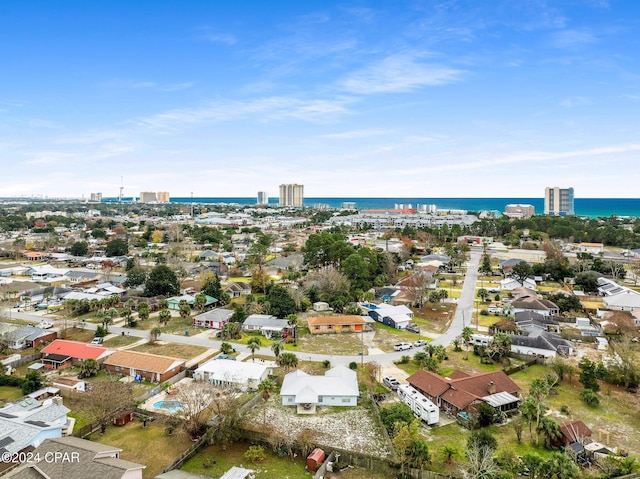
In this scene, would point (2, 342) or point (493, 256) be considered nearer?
point (2, 342)

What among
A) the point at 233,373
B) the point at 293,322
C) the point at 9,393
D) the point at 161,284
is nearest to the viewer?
the point at 9,393

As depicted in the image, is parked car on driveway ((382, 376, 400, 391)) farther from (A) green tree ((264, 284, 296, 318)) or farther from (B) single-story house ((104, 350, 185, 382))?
(A) green tree ((264, 284, 296, 318))

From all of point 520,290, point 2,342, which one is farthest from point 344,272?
point 2,342

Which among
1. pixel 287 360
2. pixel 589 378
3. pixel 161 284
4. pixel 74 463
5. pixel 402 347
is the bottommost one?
pixel 402 347

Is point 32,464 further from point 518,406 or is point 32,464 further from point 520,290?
point 520,290

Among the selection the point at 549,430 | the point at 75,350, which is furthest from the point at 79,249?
the point at 549,430

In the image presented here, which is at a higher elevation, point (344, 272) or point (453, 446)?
point (344, 272)

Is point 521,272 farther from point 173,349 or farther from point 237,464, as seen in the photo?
point 237,464
